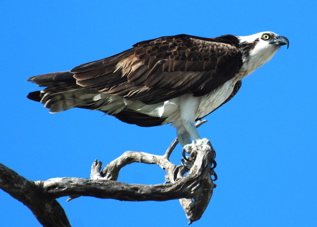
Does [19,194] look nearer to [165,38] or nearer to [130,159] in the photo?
[130,159]

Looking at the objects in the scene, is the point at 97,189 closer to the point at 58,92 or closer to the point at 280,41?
the point at 58,92

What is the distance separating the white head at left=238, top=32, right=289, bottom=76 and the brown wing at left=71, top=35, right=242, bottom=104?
0.16m

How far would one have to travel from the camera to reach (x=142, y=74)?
332 inches

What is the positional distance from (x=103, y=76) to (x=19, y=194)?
2.27 meters

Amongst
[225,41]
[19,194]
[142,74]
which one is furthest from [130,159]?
[19,194]

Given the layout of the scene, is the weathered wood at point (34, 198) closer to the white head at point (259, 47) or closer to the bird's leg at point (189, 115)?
the bird's leg at point (189, 115)

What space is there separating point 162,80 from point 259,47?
1385mm

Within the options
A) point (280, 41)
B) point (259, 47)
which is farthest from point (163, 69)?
point (280, 41)

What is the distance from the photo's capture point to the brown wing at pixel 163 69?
27.3ft

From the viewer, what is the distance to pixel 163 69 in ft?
27.9

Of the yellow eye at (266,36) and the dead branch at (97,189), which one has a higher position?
the yellow eye at (266,36)

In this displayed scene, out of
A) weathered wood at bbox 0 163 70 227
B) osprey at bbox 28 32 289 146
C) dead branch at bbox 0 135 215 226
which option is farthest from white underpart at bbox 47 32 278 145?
weathered wood at bbox 0 163 70 227

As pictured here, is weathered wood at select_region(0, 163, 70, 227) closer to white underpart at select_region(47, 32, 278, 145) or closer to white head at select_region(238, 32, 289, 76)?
white underpart at select_region(47, 32, 278, 145)

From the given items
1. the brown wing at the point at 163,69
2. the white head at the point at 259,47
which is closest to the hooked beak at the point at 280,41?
the white head at the point at 259,47
